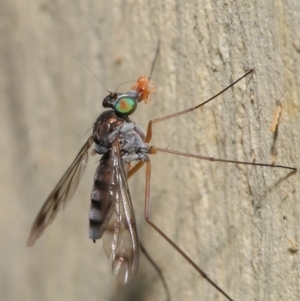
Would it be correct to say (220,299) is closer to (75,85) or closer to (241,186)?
(241,186)

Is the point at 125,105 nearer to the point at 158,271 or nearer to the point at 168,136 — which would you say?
the point at 168,136

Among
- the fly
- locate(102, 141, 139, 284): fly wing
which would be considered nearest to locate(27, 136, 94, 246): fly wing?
the fly

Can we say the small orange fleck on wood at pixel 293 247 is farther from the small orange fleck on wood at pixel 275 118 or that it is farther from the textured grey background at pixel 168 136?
the small orange fleck on wood at pixel 275 118

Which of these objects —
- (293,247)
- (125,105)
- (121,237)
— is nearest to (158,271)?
(121,237)

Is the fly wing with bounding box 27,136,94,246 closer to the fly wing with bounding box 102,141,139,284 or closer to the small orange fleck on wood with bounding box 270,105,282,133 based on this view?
the fly wing with bounding box 102,141,139,284

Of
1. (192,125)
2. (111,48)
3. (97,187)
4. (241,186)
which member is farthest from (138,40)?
(241,186)

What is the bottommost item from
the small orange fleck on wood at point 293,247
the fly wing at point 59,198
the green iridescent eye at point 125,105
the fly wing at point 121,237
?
the small orange fleck on wood at point 293,247

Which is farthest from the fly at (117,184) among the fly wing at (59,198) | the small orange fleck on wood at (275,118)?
the small orange fleck on wood at (275,118)
